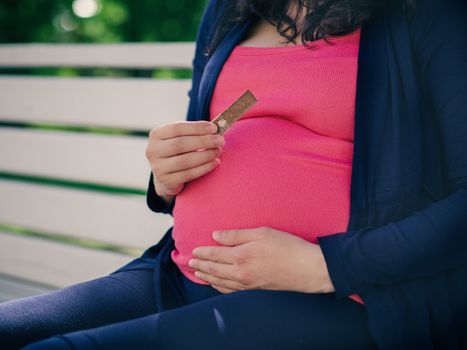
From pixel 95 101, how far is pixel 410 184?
5.74 ft

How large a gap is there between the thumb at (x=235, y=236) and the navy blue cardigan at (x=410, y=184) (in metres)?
0.13

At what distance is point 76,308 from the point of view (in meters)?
1.27

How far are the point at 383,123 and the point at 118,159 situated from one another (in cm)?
154

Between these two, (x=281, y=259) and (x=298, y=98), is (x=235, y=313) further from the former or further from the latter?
(x=298, y=98)

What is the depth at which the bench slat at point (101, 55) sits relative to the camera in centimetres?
232

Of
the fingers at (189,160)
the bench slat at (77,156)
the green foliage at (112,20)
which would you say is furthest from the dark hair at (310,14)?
the green foliage at (112,20)

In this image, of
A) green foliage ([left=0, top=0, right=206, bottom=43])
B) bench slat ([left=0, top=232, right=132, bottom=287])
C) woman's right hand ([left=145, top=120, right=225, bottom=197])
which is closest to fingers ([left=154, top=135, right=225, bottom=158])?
woman's right hand ([left=145, top=120, right=225, bottom=197])

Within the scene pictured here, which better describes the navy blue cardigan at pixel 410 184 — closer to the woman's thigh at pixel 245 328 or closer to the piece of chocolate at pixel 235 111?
the woman's thigh at pixel 245 328

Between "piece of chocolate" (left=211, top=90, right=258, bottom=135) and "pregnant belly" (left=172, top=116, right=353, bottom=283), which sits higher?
"piece of chocolate" (left=211, top=90, right=258, bottom=135)

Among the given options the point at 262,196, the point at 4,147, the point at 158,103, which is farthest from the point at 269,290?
the point at 4,147

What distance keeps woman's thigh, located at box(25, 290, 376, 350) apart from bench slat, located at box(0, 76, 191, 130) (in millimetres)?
1324

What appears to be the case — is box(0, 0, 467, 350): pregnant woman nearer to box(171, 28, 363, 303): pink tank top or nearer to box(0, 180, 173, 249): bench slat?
box(171, 28, 363, 303): pink tank top

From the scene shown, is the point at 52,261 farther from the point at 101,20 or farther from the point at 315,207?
the point at 101,20

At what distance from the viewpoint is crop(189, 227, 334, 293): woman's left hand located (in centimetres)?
112
